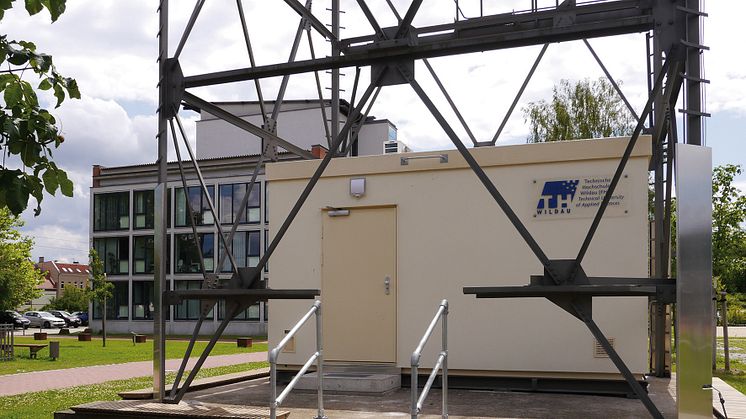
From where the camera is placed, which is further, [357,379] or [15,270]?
[15,270]

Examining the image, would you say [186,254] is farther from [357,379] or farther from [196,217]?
[357,379]

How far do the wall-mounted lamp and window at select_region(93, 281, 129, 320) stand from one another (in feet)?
119

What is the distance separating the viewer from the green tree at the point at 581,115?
27.3m

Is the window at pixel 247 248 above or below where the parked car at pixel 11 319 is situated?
above

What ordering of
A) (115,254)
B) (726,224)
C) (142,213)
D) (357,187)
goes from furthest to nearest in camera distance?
(115,254) < (142,213) < (726,224) < (357,187)

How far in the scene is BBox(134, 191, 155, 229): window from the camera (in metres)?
43.4

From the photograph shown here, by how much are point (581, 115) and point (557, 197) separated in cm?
1883

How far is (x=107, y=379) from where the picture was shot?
14.5 meters

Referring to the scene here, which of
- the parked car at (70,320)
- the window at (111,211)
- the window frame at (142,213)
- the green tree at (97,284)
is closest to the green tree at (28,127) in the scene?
the green tree at (97,284)

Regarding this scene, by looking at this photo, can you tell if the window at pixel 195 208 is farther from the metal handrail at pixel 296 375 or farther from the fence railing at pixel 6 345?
the metal handrail at pixel 296 375

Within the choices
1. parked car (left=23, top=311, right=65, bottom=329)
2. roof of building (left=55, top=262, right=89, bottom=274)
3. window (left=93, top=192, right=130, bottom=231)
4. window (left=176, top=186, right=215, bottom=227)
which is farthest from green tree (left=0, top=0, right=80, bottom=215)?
roof of building (left=55, top=262, right=89, bottom=274)

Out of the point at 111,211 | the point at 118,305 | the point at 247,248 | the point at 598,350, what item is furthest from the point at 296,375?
→ the point at 111,211

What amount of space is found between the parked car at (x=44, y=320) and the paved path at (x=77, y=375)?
39.8 m

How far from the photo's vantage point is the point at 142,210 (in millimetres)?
43656
